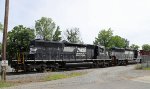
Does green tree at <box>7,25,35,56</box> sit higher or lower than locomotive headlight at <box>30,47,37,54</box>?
higher

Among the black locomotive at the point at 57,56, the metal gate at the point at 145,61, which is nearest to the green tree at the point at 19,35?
the black locomotive at the point at 57,56

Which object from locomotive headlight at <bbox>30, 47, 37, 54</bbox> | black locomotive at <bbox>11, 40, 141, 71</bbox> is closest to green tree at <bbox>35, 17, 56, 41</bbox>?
black locomotive at <bbox>11, 40, 141, 71</bbox>

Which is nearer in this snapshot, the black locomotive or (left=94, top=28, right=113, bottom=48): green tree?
the black locomotive

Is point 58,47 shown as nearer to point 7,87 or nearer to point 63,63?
point 63,63

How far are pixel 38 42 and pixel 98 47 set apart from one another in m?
13.8

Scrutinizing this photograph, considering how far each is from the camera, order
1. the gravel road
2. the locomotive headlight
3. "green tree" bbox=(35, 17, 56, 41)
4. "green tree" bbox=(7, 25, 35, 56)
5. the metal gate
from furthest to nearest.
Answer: "green tree" bbox=(35, 17, 56, 41)
"green tree" bbox=(7, 25, 35, 56)
the metal gate
the locomotive headlight
the gravel road

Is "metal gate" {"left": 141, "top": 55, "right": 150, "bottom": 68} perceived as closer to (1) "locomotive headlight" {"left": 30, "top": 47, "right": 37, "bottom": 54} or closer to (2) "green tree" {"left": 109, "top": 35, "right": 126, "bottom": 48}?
(1) "locomotive headlight" {"left": 30, "top": 47, "right": 37, "bottom": 54}

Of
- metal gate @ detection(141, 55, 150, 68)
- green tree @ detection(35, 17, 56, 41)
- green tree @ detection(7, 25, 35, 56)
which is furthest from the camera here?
green tree @ detection(35, 17, 56, 41)

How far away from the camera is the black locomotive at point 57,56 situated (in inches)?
1228

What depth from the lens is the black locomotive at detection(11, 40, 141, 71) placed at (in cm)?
3120

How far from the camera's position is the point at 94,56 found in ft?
Result: 145

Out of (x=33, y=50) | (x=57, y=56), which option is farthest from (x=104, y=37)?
(x=33, y=50)

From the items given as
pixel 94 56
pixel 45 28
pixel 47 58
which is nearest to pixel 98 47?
pixel 94 56

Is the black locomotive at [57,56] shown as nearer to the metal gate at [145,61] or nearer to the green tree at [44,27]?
the metal gate at [145,61]
